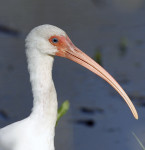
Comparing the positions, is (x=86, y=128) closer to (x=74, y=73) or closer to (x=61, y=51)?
(x=74, y=73)

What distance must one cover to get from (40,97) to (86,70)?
3929mm

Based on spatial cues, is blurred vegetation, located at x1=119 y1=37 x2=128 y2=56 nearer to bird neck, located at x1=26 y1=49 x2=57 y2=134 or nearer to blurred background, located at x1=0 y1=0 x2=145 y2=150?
blurred background, located at x1=0 y1=0 x2=145 y2=150

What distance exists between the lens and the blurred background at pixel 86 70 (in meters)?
8.05

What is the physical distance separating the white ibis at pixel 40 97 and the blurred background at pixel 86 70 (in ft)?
7.65

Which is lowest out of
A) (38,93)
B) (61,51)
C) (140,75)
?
(38,93)

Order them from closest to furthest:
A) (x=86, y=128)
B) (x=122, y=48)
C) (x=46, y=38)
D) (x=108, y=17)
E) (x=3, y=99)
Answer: (x=46, y=38), (x=86, y=128), (x=3, y=99), (x=122, y=48), (x=108, y=17)

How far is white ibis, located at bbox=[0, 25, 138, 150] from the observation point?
5301mm

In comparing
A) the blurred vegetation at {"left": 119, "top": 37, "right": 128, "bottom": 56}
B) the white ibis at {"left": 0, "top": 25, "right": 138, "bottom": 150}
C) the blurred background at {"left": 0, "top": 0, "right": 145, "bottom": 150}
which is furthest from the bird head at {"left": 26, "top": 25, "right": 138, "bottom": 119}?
the blurred vegetation at {"left": 119, "top": 37, "right": 128, "bottom": 56}

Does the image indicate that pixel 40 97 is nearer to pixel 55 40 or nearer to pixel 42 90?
pixel 42 90

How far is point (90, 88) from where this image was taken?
8.88 metres

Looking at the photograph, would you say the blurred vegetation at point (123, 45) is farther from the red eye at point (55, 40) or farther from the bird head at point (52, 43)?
the red eye at point (55, 40)

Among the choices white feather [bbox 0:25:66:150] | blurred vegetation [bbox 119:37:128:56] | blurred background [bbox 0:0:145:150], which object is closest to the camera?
white feather [bbox 0:25:66:150]

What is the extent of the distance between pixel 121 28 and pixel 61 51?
17.0 ft

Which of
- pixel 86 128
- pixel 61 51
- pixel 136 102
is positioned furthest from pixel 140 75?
pixel 61 51
